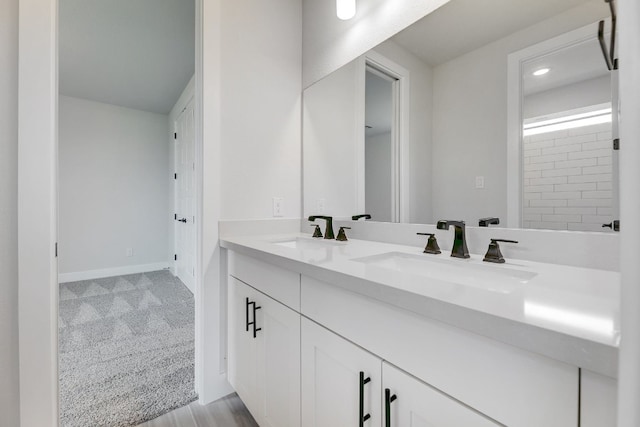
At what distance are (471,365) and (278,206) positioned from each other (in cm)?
137

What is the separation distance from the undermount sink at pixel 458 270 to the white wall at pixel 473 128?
0.23 meters

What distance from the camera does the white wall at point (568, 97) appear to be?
787mm

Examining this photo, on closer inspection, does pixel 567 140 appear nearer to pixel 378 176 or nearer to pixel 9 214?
pixel 378 176

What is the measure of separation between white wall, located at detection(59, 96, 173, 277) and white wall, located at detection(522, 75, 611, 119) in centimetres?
446

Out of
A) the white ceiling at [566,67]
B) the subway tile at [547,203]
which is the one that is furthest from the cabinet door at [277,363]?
the white ceiling at [566,67]

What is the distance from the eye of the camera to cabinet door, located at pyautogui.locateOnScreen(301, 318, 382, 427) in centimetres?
71

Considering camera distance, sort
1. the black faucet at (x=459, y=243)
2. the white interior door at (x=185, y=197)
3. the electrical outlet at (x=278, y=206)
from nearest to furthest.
→ the black faucet at (x=459, y=243) < the electrical outlet at (x=278, y=206) < the white interior door at (x=185, y=197)

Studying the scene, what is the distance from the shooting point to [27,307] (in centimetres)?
110

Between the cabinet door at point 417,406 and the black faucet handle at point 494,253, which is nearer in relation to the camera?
the cabinet door at point 417,406

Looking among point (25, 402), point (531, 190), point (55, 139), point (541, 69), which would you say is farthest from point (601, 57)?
point (25, 402)

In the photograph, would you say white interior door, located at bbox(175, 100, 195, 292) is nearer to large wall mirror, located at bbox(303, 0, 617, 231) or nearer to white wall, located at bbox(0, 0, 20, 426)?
white wall, located at bbox(0, 0, 20, 426)

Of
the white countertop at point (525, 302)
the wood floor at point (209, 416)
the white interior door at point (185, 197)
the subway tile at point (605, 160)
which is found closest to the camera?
the white countertop at point (525, 302)

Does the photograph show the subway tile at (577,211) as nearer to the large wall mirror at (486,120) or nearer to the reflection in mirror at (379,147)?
the large wall mirror at (486,120)

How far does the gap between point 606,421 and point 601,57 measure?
881mm
